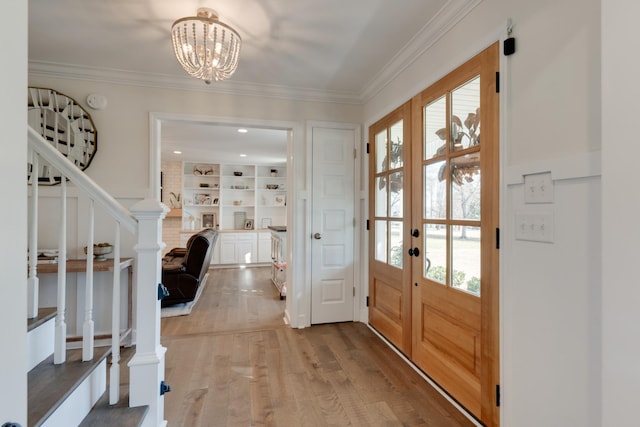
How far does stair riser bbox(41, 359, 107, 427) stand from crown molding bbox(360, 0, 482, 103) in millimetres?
2768

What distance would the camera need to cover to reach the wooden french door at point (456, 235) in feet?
5.22

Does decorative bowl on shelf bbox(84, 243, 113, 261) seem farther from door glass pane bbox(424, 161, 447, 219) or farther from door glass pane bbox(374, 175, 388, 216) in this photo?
door glass pane bbox(424, 161, 447, 219)

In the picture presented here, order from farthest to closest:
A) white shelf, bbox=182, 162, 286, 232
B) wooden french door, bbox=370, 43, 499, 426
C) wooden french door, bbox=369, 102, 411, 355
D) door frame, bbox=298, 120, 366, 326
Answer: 1. white shelf, bbox=182, 162, 286, 232
2. door frame, bbox=298, 120, 366, 326
3. wooden french door, bbox=369, 102, 411, 355
4. wooden french door, bbox=370, 43, 499, 426

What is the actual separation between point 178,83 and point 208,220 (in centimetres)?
452

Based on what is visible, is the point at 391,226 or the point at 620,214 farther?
the point at 391,226

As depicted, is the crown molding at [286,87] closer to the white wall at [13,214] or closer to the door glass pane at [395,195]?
the door glass pane at [395,195]

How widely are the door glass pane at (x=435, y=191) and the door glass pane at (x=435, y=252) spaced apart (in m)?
0.09

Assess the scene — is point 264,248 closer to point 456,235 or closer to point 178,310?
point 178,310

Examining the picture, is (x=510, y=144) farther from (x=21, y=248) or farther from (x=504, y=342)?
(x=21, y=248)

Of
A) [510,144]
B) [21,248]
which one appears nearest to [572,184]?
[510,144]

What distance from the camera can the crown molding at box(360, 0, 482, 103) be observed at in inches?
70.1

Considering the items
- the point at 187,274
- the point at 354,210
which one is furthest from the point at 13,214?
the point at 187,274

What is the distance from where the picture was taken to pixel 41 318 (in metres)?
1.43

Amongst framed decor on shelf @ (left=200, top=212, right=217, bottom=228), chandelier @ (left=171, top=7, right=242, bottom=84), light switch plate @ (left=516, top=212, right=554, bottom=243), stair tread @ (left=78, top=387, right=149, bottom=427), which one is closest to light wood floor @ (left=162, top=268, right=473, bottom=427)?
stair tread @ (left=78, top=387, right=149, bottom=427)
